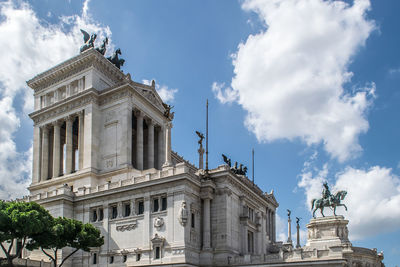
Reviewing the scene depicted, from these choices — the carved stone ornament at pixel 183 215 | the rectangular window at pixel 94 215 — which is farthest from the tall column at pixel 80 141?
the carved stone ornament at pixel 183 215

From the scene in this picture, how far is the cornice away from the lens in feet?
246

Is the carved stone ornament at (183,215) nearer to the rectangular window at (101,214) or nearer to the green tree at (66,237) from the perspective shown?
the green tree at (66,237)

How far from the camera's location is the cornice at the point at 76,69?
74938 mm

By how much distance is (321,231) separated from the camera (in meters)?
69.4

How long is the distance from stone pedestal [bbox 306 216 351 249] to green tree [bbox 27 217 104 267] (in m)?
32.6

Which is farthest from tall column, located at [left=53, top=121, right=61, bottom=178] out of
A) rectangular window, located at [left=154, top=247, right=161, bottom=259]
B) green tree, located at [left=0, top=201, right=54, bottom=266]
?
rectangular window, located at [left=154, top=247, right=161, bottom=259]

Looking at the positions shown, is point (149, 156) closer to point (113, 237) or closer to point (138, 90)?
point (138, 90)

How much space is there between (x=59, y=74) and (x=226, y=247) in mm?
43197

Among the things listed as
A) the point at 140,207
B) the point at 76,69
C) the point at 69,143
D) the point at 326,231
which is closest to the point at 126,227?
the point at 140,207

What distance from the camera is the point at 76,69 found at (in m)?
76.6

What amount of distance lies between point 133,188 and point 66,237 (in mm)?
9914

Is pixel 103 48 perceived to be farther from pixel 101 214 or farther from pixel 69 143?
pixel 101 214

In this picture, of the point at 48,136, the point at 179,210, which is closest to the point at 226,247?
the point at 179,210

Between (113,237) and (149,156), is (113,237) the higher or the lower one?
the lower one
